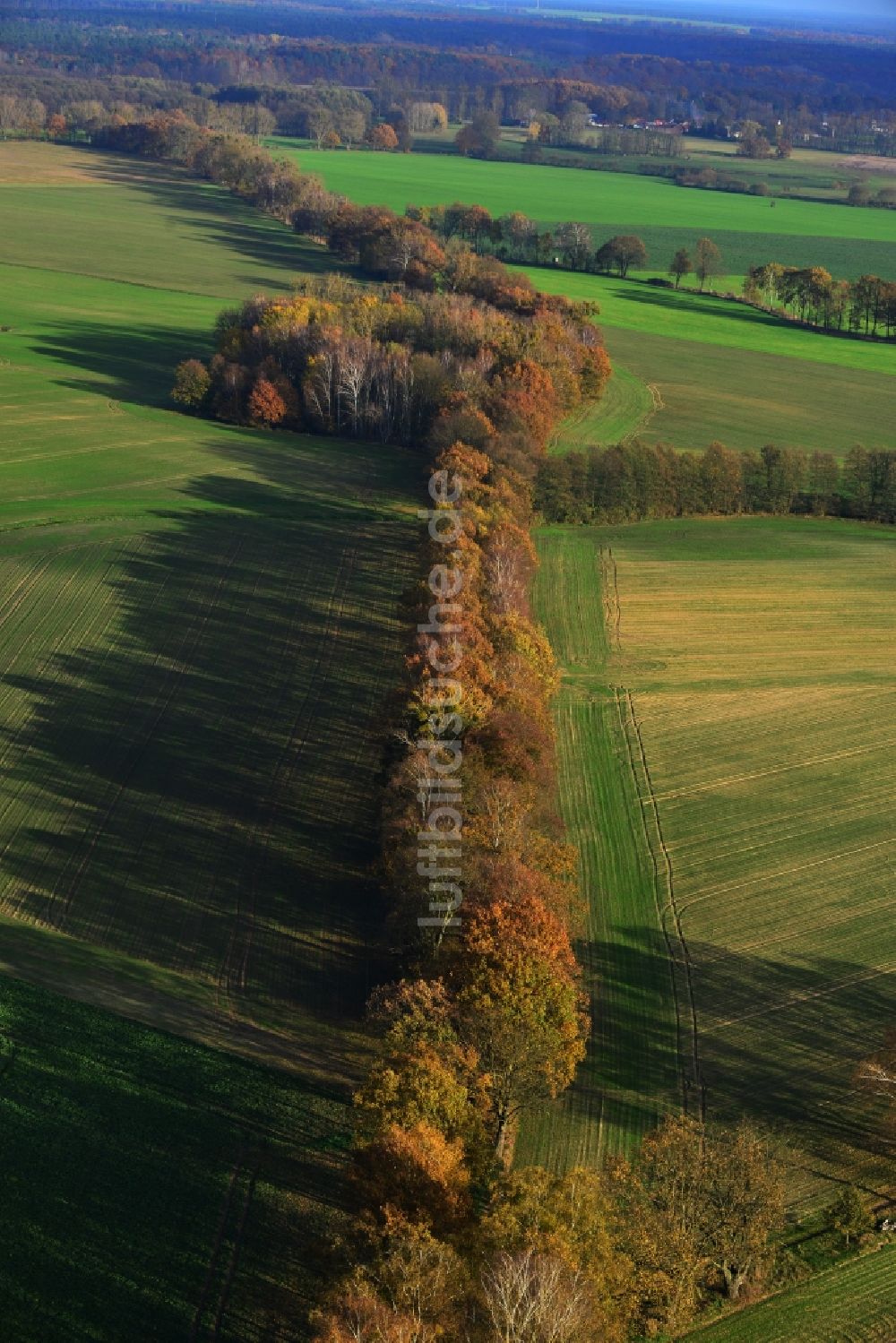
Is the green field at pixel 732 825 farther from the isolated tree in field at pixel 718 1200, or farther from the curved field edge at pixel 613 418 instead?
the curved field edge at pixel 613 418

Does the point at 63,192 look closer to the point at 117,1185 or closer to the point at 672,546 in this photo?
the point at 672,546

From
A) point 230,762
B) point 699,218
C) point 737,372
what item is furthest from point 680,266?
point 230,762

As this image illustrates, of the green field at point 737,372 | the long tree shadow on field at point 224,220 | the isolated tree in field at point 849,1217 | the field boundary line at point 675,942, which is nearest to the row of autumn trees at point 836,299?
the green field at point 737,372

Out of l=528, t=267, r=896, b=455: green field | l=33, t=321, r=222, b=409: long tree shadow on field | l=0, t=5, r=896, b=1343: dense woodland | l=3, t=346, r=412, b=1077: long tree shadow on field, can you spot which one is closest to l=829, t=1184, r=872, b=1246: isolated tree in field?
l=0, t=5, r=896, b=1343: dense woodland

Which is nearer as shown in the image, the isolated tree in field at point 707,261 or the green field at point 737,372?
the green field at point 737,372

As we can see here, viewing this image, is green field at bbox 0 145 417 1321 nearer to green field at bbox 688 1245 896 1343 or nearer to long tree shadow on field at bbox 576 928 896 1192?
long tree shadow on field at bbox 576 928 896 1192

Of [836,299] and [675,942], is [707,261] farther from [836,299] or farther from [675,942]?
[675,942]

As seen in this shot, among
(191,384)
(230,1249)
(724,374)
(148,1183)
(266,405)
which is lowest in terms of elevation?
(230,1249)
